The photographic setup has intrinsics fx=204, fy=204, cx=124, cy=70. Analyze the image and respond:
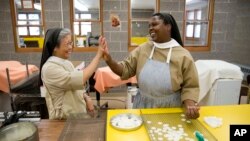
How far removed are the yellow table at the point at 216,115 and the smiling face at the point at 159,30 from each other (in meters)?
0.52

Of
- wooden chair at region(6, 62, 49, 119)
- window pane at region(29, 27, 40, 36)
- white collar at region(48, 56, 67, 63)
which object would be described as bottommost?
wooden chair at region(6, 62, 49, 119)

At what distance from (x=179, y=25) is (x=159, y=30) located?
3.26 m

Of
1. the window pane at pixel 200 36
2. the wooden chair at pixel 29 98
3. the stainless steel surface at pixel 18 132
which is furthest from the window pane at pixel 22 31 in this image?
the stainless steel surface at pixel 18 132

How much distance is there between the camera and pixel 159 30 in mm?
1484

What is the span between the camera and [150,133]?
1.12 m

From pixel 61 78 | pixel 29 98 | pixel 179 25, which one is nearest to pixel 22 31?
pixel 29 98

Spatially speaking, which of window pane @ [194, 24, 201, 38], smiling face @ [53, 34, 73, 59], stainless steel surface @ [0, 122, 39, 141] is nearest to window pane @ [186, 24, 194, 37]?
window pane @ [194, 24, 201, 38]

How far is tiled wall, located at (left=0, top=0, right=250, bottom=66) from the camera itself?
428 cm

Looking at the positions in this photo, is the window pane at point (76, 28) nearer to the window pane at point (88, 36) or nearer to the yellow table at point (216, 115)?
the window pane at point (88, 36)

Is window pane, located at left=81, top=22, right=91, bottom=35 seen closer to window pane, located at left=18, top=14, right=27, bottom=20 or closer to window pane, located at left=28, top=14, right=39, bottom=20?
window pane, located at left=28, top=14, right=39, bottom=20

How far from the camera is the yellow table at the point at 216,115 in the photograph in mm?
1107

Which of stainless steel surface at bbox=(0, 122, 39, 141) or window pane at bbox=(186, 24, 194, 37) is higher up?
window pane at bbox=(186, 24, 194, 37)

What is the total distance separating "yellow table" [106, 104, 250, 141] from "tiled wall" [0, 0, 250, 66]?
319 cm

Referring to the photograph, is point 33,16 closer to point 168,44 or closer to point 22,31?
point 22,31
